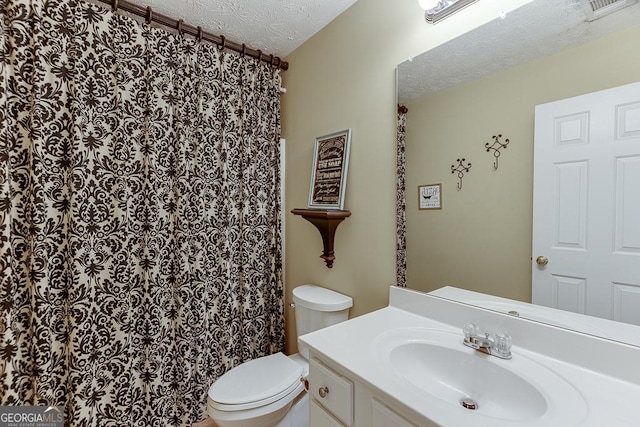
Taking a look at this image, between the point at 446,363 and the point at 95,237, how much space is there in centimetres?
157

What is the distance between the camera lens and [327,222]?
5.01 feet

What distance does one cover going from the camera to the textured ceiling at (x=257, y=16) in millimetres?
1465

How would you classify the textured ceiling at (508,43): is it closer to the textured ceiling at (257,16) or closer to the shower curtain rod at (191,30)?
the textured ceiling at (257,16)

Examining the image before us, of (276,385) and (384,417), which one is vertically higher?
(384,417)

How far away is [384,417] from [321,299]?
0.83 m

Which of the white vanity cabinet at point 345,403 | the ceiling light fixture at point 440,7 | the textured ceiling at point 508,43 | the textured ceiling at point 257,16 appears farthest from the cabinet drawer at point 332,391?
the textured ceiling at point 257,16

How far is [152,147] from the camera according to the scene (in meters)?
1.48

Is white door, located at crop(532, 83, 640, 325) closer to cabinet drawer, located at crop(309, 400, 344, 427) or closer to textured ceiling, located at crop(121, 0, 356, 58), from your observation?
cabinet drawer, located at crop(309, 400, 344, 427)

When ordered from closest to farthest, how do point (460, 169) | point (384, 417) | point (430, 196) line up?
point (384, 417) → point (460, 169) → point (430, 196)

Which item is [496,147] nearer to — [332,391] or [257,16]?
[332,391]

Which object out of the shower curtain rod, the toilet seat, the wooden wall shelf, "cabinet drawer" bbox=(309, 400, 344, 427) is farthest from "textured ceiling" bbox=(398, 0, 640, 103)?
the toilet seat

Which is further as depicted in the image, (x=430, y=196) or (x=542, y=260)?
(x=430, y=196)

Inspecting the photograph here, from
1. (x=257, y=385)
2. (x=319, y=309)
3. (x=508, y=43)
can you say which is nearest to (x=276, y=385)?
(x=257, y=385)

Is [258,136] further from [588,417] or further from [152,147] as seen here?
[588,417]
